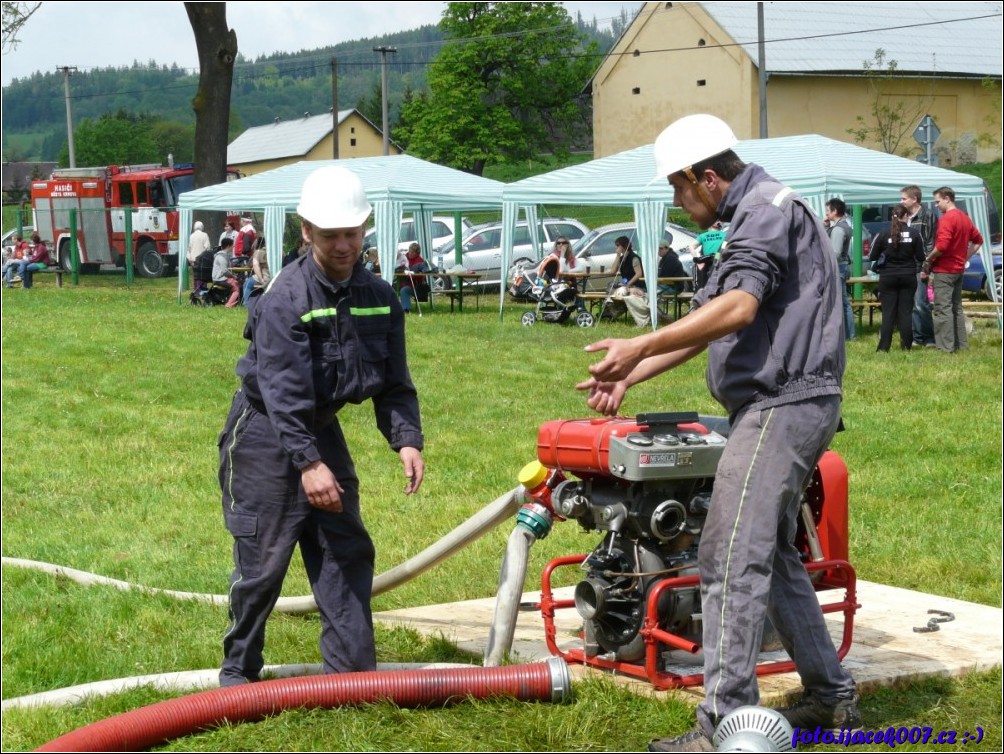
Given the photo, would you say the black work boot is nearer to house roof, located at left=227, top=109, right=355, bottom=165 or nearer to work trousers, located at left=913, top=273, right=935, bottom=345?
work trousers, located at left=913, top=273, right=935, bottom=345

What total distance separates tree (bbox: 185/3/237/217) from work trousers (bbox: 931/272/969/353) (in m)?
18.8

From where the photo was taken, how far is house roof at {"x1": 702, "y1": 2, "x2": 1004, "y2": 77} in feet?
169

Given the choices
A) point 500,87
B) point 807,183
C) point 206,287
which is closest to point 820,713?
point 807,183

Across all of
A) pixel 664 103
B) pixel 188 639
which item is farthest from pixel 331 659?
pixel 664 103

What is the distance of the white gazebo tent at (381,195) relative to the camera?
23375 millimetres

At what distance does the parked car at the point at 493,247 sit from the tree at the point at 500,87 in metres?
35.2

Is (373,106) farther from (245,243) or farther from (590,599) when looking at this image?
(590,599)

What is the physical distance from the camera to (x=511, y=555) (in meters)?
4.91

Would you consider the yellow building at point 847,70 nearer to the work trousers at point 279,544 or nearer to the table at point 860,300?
the table at point 860,300

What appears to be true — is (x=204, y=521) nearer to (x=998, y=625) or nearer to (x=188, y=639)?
(x=188, y=639)

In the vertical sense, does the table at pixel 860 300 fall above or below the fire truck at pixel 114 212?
below

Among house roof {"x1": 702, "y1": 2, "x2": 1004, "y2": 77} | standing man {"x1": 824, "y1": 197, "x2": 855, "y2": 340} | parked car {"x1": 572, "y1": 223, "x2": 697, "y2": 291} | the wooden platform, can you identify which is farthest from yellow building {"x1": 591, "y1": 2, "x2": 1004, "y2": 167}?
the wooden platform

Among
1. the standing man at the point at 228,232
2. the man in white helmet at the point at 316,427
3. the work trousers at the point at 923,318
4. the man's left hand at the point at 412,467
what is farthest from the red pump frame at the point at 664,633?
the standing man at the point at 228,232

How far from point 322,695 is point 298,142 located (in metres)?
77.4
